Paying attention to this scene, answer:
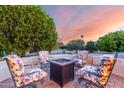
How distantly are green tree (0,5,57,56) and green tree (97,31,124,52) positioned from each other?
1872 millimetres

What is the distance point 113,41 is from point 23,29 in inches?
111

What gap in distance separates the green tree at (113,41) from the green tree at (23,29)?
187 cm

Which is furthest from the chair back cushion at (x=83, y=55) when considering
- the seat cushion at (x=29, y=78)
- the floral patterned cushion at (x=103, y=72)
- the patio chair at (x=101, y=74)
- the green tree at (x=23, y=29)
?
the seat cushion at (x=29, y=78)

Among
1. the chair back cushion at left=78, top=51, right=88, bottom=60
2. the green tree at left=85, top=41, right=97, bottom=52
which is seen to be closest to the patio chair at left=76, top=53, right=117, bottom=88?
the chair back cushion at left=78, top=51, right=88, bottom=60

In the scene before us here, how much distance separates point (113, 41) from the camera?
238 inches

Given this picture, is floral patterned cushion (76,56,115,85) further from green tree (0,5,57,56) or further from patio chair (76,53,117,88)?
green tree (0,5,57,56)

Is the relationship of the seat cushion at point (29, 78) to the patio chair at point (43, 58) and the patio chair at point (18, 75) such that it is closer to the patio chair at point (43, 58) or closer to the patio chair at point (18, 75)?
the patio chair at point (18, 75)

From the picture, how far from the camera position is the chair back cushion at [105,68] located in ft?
12.1

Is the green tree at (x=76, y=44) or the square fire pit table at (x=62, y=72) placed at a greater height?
the green tree at (x=76, y=44)

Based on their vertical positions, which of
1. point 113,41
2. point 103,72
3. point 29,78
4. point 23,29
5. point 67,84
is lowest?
point 67,84

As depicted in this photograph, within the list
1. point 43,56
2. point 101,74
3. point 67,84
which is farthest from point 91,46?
point 101,74

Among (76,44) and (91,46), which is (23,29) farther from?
(91,46)

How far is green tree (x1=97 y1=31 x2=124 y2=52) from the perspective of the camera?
6.02 m

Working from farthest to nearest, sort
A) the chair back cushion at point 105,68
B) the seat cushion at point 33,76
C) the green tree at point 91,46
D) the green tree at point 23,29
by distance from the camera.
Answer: the green tree at point 91,46 → the green tree at point 23,29 → the seat cushion at point 33,76 → the chair back cushion at point 105,68
